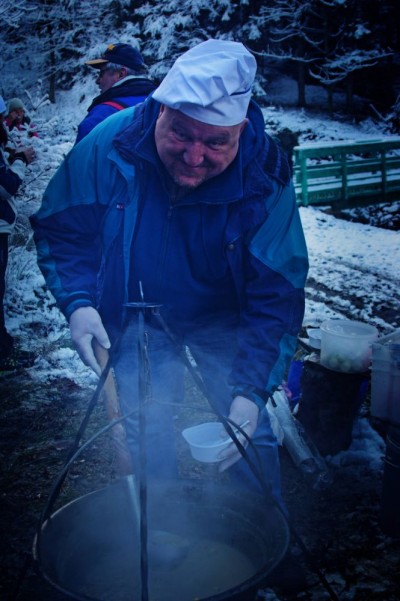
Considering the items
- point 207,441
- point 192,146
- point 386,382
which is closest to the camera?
point 192,146

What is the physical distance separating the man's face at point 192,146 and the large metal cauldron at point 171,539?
1374 mm

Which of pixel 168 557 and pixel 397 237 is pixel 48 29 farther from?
pixel 168 557

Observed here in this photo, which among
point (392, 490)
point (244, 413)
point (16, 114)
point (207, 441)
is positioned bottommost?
point (392, 490)

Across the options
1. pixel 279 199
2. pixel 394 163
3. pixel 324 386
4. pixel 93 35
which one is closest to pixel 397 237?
pixel 394 163

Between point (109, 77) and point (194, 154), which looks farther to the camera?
point (109, 77)

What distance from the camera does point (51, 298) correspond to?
23.5 feet

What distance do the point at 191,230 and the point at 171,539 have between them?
4.61 feet

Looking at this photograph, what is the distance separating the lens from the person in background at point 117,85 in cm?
417

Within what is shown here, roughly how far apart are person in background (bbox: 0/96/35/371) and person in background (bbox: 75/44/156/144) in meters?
0.95

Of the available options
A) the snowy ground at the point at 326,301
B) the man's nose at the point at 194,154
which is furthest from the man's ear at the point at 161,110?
the snowy ground at the point at 326,301

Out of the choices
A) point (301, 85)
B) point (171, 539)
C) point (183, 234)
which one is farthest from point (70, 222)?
point (301, 85)

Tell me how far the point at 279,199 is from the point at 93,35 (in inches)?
929

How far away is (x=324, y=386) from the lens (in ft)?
12.5

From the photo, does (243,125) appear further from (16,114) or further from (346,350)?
(16,114)
